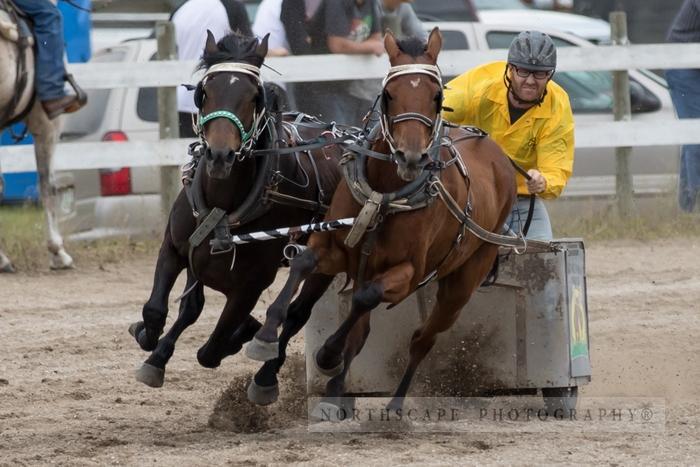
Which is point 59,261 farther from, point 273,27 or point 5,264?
point 273,27

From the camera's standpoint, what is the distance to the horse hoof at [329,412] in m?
6.65

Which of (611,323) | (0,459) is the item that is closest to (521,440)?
(0,459)

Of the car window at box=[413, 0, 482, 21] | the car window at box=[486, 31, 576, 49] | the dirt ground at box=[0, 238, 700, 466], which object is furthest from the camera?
the car window at box=[413, 0, 482, 21]

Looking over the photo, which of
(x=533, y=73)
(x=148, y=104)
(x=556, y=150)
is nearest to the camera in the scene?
(x=533, y=73)

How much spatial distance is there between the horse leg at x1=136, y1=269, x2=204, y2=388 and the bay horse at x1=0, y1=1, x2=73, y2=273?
337 cm

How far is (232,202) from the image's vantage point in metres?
6.44

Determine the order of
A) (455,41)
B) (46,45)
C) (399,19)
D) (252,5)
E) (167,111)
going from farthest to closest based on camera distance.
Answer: (252,5) → (455,41) → (399,19) → (167,111) → (46,45)

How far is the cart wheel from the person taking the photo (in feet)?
23.7

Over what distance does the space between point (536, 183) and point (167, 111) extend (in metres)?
5.05

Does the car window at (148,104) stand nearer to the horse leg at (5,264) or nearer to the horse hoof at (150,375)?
the horse leg at (5,264)

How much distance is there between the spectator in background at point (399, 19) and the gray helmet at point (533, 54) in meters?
4.49

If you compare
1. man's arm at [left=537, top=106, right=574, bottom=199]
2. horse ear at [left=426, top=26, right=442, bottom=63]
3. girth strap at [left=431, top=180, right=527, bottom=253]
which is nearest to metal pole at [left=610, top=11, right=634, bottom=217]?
man's arm at [left=537, top=106, right=574, bottom=199]

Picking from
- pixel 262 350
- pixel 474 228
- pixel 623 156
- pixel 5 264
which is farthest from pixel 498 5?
pixel 262 350

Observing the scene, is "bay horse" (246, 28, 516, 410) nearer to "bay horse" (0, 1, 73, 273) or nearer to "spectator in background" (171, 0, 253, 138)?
"spectator in background" (171, 0, 253, 138)
